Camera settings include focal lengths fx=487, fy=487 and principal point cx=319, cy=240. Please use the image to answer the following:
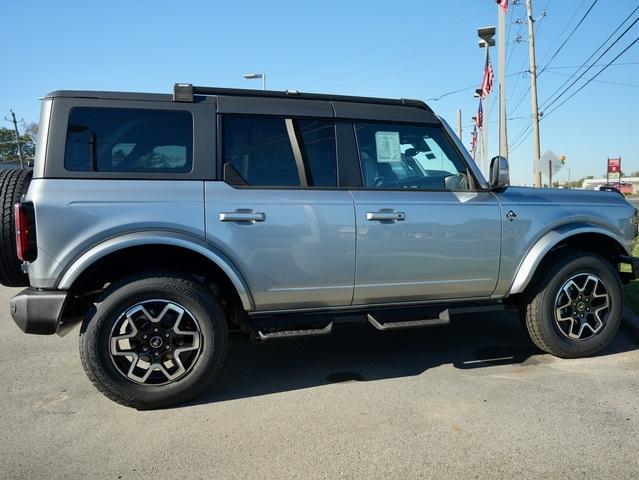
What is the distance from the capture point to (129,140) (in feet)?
11.1

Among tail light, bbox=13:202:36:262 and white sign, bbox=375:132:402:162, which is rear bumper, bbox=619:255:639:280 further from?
tail light, bbox=13:202:36:262

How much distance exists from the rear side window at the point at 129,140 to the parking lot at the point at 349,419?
1.69 metres

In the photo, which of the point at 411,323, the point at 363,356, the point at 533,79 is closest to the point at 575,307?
the point at 411,323

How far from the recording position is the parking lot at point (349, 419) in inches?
105

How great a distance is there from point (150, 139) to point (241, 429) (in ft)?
6.74

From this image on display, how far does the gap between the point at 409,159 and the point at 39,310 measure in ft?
9.69

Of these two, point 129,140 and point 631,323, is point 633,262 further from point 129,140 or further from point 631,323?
point 129,140

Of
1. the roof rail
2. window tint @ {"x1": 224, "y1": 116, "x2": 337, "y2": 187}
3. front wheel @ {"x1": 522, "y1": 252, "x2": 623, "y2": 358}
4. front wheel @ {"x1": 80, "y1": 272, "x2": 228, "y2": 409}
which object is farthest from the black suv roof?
front wheel @ {"x1": 522, "y1": 252, "x2": 623, "y2": 358}

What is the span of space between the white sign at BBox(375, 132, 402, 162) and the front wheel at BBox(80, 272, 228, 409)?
5.79 ft

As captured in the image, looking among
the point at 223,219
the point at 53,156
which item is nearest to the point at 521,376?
the point at 223,219

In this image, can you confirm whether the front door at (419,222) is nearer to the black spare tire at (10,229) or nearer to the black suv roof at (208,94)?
the black suv roof at (208,94)

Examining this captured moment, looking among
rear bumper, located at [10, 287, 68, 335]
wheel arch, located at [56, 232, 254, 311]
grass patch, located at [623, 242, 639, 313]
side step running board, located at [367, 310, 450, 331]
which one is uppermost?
wheel arch, located at [56, 232, 254, 311]

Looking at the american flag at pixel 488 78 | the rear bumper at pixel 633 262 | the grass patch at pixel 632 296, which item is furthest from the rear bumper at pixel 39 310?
the american flag at pixel 488 78

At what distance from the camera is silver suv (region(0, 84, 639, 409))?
3.22m
